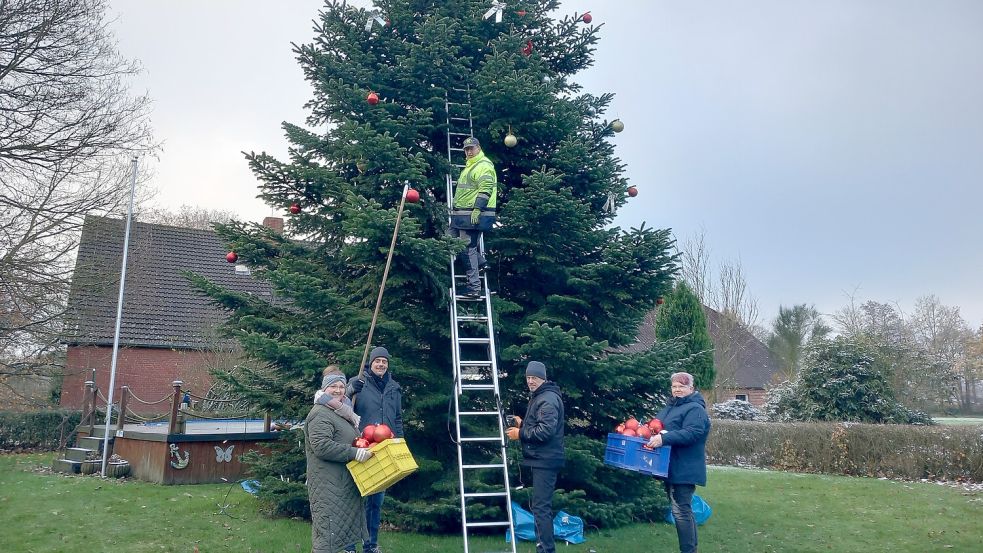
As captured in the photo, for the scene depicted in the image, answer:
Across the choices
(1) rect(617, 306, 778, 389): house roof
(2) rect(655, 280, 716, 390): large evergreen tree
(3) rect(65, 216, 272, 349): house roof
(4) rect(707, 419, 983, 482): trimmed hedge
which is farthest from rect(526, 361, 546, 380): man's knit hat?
(1) rect(617, 306, 778, 389): house roof

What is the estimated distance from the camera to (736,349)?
31484 millimetres

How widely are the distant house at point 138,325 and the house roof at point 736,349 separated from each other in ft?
49.2

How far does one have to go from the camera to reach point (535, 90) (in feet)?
30.6

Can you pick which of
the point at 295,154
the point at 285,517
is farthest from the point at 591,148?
the point at 285,517

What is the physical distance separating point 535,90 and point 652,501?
5.99 meters

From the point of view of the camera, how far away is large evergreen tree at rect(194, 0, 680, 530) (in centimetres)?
854

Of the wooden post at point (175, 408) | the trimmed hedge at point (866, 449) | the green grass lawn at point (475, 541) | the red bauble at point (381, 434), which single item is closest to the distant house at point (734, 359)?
the trimmed hedge at point (866, 449)

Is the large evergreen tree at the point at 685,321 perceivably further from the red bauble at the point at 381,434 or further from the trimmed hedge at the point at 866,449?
the red bauble at the point at 381,434

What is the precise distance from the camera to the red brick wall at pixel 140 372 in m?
21.4

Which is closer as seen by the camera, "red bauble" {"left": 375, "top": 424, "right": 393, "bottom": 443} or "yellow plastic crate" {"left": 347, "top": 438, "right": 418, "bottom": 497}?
"yellow plastic crate" {"left": 347, "top": 438, "right": 418, "bottom": 497}

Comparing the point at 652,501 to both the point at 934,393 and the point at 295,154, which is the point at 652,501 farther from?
the point at 934,393

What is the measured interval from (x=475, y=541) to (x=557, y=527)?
3.43ft

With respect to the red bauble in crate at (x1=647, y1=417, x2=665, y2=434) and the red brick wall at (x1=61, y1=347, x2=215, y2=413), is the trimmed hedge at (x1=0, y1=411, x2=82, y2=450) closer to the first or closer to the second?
the red brick wall at (x1=61, y1=347, x2=215, y2=413)

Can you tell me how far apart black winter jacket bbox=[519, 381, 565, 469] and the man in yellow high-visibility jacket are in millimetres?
2379
